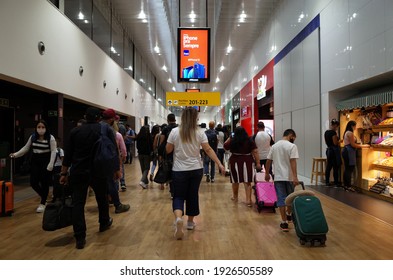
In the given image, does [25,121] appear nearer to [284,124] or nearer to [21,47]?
[21,47]

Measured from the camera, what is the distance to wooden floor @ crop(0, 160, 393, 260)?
3229 mm

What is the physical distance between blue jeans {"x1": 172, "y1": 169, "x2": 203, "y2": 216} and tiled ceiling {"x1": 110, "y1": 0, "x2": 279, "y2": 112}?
847 cm

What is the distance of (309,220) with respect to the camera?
3566 mm

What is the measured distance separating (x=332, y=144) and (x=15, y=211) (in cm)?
622


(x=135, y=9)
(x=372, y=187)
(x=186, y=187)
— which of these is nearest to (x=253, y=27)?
(x=135, y=9)

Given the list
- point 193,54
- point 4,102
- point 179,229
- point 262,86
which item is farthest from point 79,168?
point 262,86

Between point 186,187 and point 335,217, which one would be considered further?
point 335,217

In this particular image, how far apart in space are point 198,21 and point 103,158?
10898mm

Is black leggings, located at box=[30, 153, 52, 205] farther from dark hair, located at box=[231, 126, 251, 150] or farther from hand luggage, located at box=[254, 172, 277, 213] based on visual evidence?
hand luggage, located at box=[254, 172, 277, 213]

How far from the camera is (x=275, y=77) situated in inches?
467

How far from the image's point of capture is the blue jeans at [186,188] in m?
3.74

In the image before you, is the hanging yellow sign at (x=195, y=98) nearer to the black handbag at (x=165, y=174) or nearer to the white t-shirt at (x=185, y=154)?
the black handbag at (x=165, y=174)

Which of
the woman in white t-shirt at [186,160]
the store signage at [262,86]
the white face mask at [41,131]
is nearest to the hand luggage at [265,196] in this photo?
the woman in white t-shirt at [186,160]

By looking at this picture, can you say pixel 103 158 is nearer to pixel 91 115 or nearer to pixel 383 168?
pixel 91 115
